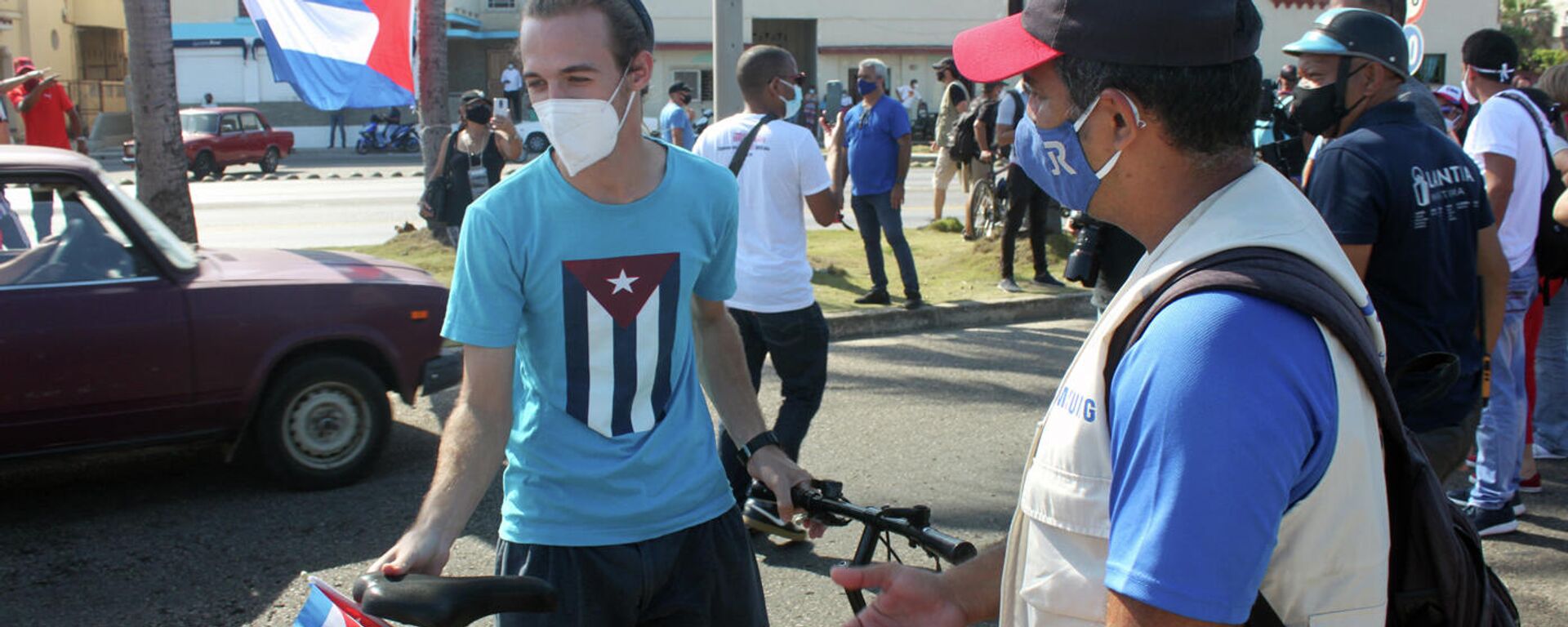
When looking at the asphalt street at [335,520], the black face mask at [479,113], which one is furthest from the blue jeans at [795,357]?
the black face mask at [479,113]

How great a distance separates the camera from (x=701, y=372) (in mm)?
2984

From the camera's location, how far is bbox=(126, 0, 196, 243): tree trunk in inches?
387

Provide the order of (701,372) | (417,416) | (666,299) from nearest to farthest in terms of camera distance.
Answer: (666,299) → (701,372) → (417,416)

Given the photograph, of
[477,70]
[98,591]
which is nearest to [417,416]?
[98,591]

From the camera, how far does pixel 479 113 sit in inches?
404

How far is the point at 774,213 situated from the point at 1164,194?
12.3ft

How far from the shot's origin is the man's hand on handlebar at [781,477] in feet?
8.63

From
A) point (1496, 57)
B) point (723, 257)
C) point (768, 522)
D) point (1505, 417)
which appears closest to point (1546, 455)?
point (1505, 417)

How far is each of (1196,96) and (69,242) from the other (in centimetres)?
518

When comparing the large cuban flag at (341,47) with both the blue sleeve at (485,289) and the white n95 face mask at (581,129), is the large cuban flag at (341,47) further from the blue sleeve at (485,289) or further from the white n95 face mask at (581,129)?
the blue sleeve at (485,289)

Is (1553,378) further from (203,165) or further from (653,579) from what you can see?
(203,165)

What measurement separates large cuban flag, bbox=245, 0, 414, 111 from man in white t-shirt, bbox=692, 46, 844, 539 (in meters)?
6.43

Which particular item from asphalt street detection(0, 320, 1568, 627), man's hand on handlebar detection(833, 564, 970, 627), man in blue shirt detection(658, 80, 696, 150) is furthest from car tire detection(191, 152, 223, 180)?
man's hand on handlebar detection(833, 564, 970, 627)

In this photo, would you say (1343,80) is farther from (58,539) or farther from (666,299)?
(58,539)
